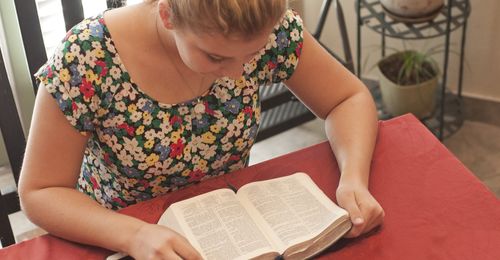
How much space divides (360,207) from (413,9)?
4.17 ft

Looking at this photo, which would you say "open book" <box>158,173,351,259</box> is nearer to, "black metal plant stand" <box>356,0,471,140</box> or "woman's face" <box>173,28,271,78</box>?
"woman's face" <box>173,28,271,78</box>

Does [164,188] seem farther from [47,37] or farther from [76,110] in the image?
[47,37]

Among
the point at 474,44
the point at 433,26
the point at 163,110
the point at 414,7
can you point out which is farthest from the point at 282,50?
the point at 474,44

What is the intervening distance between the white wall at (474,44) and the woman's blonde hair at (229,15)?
66.5 inches

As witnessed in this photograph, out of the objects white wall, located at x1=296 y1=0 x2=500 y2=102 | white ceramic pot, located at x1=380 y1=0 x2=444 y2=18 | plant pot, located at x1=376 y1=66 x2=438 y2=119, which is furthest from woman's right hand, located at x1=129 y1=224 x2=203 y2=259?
white wall, located at x1=296 y1=0 x2=500 y2=102

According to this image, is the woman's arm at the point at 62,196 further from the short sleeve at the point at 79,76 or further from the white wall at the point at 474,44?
the white wall at the point at 474,44

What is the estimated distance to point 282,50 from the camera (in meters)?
1.20

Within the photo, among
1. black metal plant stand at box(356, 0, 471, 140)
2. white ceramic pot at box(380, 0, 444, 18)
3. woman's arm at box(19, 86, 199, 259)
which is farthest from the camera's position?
black metal plant stand at box(356, 0, 471, 140)

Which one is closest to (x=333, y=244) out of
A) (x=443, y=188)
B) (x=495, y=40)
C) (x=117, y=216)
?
(x=443, y=188)

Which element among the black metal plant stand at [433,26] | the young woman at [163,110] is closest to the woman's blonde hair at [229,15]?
the young woman at [163,110]

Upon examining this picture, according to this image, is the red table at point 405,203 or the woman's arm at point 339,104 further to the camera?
the woman's arm at point 339,104

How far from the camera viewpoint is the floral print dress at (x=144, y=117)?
100cm

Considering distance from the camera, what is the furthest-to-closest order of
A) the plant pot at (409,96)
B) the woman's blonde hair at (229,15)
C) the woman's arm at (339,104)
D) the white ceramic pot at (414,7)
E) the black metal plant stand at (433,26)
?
1. the plant pot at (409,96)
2. the black metal plant stand at (433,26)
3. the white ceramic pot at (414,7)
4. the woman's arm at (339,104)
5. the woman's blonde hair at (229,15)

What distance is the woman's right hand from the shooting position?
2.87ft
